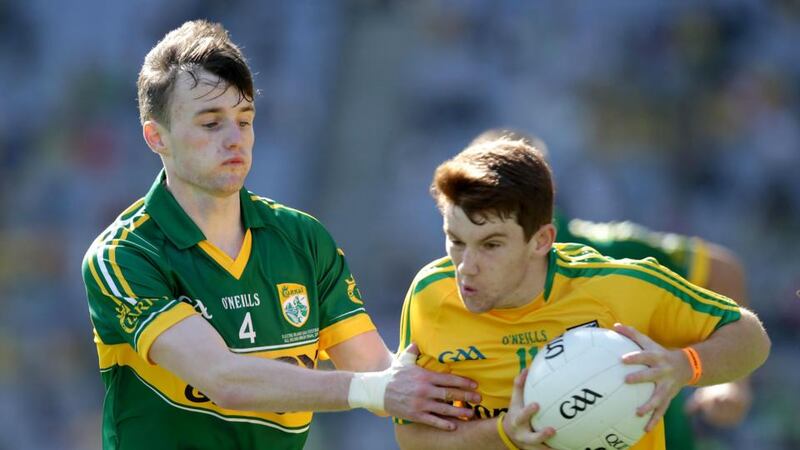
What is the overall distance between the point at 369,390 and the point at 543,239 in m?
0.76

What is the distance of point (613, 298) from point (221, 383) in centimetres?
135

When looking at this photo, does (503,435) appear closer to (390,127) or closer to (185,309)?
(185,309)

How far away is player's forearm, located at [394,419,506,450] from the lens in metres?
3.74

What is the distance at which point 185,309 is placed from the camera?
4.10m

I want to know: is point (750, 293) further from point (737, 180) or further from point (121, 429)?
point (121, 429)

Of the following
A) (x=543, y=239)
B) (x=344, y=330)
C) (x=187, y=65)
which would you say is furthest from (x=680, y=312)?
(x=187, y=65)

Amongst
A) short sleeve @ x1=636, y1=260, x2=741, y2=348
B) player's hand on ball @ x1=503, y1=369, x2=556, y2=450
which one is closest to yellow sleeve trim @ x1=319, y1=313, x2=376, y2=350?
player's hand on ball @ x1=503, y1=369, x2=556, y2=450

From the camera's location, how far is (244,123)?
14.3 feet

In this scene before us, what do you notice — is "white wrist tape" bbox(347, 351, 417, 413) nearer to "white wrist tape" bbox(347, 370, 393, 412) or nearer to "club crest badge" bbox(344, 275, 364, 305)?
"white wrist tape" bbox(347, 370, 393, 412)

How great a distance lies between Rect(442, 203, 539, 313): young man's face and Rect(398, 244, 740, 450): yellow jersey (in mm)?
170

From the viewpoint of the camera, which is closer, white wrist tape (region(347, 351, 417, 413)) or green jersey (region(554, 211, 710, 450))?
white wrist tape (region(347, 351, 417, 413))

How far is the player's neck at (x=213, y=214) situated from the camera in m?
4.44

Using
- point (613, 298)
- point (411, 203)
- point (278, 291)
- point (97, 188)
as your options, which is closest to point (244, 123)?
point (278, 291)

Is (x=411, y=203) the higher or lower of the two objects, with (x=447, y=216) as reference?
lower
